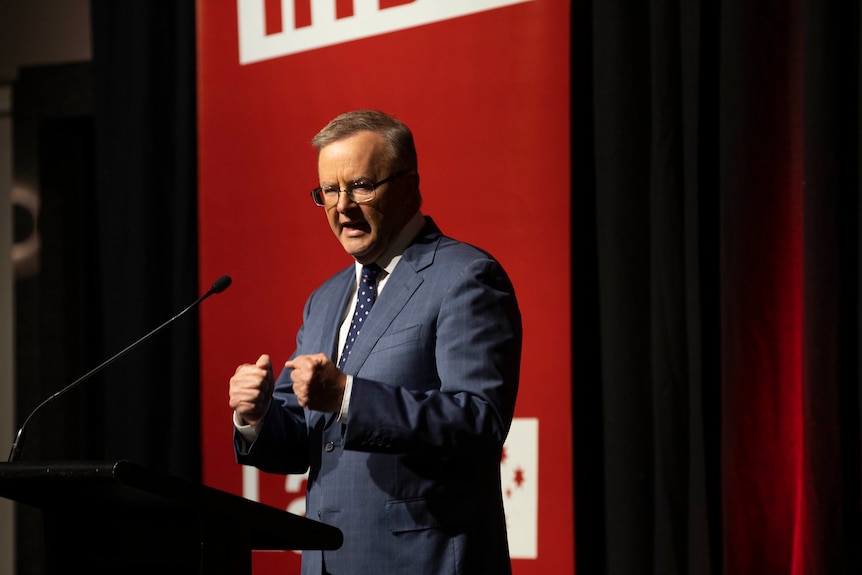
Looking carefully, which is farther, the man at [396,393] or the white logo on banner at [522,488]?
the white logo on banner at [522,488]

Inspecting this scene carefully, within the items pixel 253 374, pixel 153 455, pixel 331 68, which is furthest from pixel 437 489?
pixel 153 455

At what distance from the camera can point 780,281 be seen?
2.65m

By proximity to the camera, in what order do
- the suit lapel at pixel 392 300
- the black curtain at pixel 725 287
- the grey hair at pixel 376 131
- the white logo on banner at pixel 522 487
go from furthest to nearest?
the white logo on banner at pixel 522 487 → the black curtain at pixel 725 287 → the grey hair at pixel 376 131 → the suit lapel at pixel 392 300

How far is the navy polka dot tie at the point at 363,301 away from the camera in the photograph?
1.89m

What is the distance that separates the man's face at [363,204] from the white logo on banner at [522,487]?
1.07 m

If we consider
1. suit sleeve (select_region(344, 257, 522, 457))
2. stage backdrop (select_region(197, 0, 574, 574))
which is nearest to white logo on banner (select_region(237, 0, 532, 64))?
stage backdrop (select_region(197, 0, 574, 574))

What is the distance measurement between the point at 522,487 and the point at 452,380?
46.8 inches

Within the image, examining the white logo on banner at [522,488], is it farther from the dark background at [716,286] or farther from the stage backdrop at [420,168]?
the dark background at [716,286]

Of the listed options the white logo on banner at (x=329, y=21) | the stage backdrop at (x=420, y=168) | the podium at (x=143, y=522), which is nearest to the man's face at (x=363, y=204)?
the podium at (x=143, y=522)

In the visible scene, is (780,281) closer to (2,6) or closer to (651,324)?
(651,324)

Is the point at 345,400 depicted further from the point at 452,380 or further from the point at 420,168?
the point at 420,168

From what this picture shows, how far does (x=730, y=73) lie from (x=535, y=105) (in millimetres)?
523

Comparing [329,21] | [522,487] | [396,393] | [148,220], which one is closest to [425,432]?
[396,393]

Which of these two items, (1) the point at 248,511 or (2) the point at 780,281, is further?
(2) the point at 780,281
